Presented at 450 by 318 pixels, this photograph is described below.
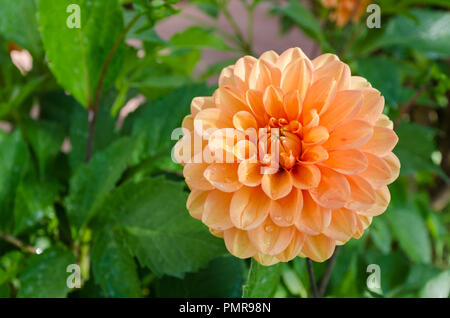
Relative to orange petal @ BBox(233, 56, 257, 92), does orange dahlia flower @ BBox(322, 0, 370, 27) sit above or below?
below

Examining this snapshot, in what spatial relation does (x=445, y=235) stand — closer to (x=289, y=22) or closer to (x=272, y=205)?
(x=289, y=22)

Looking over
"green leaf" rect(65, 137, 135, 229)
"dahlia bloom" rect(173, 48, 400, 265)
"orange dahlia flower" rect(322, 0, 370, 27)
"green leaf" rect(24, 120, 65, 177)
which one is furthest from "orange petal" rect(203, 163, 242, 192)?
"orange dahlia flower" rect(322, 0, 370, 27)

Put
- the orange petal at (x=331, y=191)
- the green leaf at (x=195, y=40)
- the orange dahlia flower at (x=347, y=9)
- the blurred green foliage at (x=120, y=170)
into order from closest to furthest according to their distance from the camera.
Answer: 1. the orange petal at (x=331, y=191)
2. the blurred green foliage at (x=120, y=170)
3. the green leaf at (x=195, y=40)
4. the orange dahlia flower at (x=347, y=9)

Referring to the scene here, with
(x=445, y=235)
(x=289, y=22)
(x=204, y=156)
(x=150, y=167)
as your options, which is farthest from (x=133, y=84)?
(x=445, y=235)

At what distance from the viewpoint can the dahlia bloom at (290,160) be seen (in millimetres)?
201

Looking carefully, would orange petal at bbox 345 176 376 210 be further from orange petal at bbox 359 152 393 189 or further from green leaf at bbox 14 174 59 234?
green leaf at bbox 14 174 59 234

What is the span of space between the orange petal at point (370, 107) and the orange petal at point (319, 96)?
0.05 ft

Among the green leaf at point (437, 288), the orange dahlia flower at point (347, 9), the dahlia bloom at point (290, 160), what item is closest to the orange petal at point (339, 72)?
the dahlia bloom at point (290, 160)

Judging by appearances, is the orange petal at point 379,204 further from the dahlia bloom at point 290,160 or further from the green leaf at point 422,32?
the green leaf at point 422,32

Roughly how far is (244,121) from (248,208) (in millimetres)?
46

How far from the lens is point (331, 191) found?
20cm

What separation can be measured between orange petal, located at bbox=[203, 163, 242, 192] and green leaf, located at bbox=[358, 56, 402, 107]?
0.68ft

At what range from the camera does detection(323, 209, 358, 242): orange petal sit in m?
0.20

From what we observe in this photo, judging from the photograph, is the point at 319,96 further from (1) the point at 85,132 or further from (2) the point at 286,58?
(1) the point at 85,132
